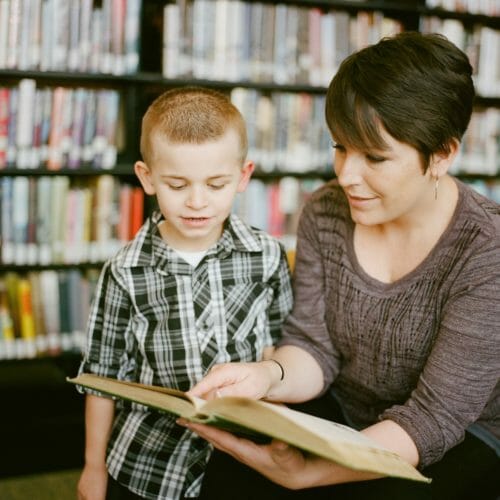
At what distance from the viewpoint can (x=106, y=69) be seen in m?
2.20

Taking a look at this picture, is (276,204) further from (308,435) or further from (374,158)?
(308,435)

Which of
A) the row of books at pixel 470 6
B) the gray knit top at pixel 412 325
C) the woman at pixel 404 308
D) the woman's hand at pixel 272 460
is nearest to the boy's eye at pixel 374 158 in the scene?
the woman at pixel 404 308

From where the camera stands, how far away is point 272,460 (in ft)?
3.43

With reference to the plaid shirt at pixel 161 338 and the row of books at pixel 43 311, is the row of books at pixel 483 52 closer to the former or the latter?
the row of books at pixel 43 311

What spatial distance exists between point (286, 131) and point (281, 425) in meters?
1.82

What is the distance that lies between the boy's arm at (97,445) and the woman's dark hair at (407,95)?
690mm

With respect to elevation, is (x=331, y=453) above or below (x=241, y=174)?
below

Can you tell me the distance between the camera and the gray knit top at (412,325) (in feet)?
3.67

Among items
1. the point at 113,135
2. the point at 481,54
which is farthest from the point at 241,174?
the point at 481,54

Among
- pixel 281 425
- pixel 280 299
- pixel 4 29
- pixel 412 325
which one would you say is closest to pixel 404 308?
pixel 412 325

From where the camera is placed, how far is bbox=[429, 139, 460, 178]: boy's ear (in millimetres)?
1170

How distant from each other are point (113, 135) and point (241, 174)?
1090mm

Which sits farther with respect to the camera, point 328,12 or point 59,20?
point 328,12

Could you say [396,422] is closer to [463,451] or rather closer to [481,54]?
[463,451]
